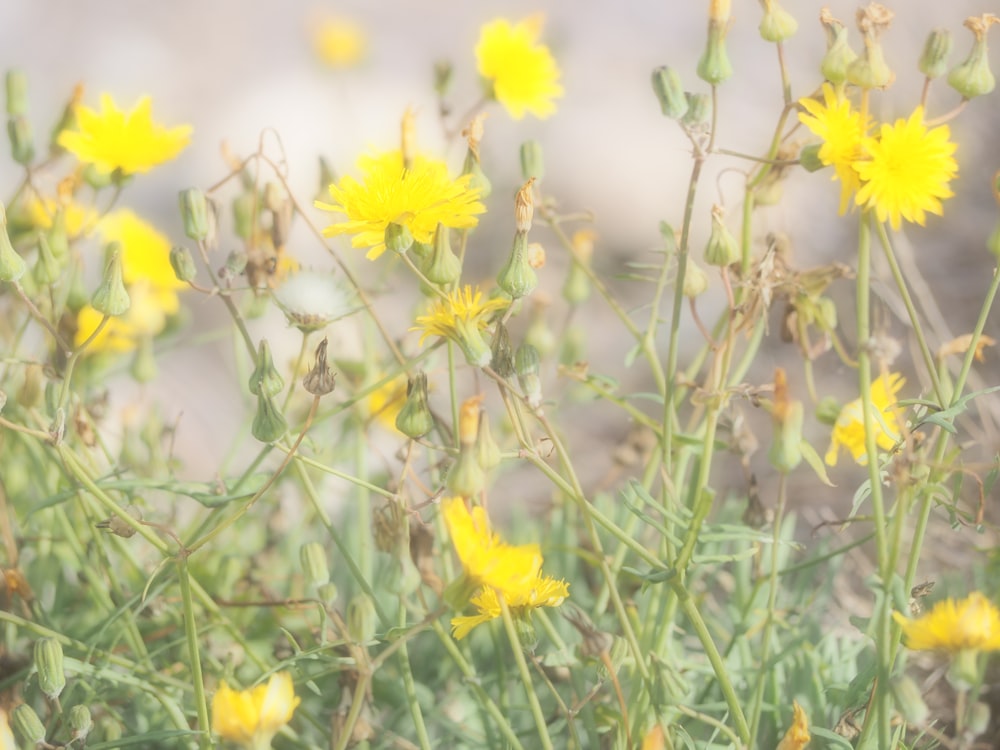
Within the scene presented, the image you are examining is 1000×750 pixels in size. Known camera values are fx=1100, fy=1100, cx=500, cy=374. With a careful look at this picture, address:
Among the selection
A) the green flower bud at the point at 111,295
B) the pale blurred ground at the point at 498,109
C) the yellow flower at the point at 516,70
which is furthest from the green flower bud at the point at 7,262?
the pale blurred ground at the point at 498,109

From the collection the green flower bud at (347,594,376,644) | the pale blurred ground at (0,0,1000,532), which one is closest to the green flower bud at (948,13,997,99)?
the green flower bud at (347,594,376,644)

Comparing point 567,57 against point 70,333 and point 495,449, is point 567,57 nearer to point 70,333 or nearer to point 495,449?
point 70,333

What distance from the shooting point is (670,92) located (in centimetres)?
83

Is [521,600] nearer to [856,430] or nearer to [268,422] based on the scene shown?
[268,422]

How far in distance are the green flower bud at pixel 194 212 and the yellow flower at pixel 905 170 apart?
0.52 metres

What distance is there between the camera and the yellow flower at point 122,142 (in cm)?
107

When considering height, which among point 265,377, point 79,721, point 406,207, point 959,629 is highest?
point 406,207

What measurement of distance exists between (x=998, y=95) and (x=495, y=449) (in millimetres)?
2169

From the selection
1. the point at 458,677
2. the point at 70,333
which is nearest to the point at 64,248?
the point at 70,333

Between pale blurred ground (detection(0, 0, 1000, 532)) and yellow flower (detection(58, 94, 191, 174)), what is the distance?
1248 mm

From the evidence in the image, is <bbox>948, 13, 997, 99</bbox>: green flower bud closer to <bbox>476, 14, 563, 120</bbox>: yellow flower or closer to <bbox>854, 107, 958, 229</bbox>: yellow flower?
<bbox>854, 107, 958, 229</bbox>: yellow flower

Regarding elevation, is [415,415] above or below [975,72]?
below

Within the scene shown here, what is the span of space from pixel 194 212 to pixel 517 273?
31 centimetres

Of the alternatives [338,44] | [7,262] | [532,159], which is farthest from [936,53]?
[338,44]
